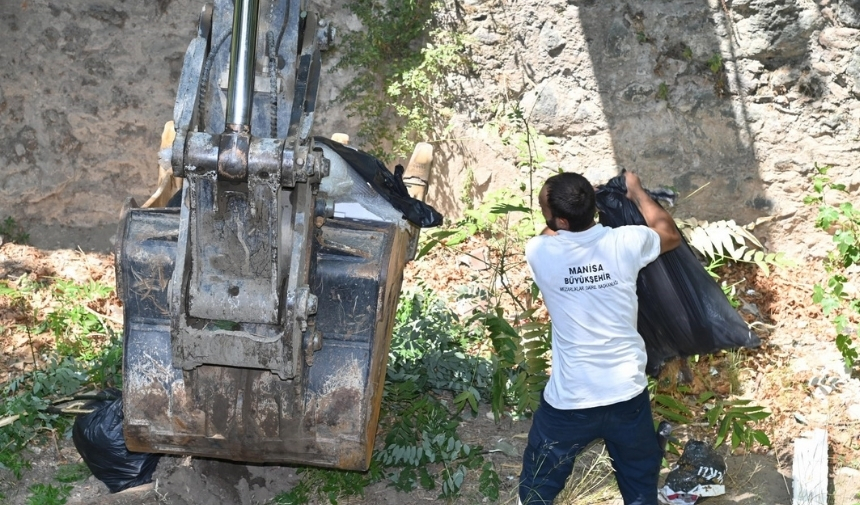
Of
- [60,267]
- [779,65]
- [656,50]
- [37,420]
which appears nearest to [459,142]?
[656,50]

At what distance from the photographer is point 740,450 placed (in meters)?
5.06

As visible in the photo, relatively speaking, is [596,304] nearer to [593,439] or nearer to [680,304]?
[593,439]

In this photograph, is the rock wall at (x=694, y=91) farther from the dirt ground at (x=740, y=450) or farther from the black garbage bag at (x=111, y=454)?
the black garbage bag at (x=111, y=454)

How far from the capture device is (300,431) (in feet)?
12.7

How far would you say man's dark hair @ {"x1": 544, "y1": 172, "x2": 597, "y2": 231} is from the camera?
3.84 metres

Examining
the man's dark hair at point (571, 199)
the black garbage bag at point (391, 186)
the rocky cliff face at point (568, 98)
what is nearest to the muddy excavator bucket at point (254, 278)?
the black garbage bag at point (391, 186)

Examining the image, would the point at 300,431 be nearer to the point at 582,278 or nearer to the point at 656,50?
the point at 582,278

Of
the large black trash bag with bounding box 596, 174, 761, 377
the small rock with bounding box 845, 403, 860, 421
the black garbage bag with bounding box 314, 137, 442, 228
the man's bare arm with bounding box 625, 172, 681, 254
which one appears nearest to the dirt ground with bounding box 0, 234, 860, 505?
the small rock with bounding box 845, 403, 860, 421

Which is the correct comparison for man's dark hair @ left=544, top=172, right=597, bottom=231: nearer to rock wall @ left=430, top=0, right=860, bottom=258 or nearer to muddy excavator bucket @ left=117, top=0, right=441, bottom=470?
muddy excavator bucket @ left=117, top=0, right=441, bottom=470

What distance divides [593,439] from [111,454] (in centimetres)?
218

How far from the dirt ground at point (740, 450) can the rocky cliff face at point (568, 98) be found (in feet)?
2.28

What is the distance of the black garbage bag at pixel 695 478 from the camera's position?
458 cm

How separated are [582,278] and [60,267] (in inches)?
177

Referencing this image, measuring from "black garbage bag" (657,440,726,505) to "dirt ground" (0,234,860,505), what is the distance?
0.34 ft
